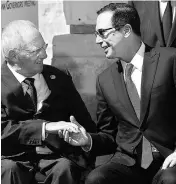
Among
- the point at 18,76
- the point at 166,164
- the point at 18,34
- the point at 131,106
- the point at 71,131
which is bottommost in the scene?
the point at 166,164

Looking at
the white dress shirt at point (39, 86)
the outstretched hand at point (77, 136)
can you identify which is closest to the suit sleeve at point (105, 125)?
the outstretched hand at point (77, 136)

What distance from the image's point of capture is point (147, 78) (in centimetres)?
291

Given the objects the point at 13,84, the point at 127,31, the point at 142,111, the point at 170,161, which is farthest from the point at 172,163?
the point at 13,84

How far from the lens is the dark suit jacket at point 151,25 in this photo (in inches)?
124

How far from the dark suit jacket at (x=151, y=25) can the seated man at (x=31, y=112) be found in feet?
1.83

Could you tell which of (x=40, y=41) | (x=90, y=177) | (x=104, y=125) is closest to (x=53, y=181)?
(x=90, y=177)

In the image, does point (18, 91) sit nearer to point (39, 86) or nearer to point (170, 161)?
point (39, 86)

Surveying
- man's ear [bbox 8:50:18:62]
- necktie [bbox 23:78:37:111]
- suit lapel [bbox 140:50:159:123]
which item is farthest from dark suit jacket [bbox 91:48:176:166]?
man's ear [bbox 8:50:18:62]

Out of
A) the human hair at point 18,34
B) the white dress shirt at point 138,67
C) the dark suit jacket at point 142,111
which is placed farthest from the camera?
the human hair at point 18,34

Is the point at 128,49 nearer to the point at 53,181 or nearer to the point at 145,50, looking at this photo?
the point at 145,50

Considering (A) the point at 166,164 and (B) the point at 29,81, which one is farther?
(B) the point at 29,81

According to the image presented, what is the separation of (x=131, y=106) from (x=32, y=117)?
23.6 inches

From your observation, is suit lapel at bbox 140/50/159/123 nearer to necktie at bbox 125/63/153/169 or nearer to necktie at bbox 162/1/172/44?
necktie at bbox 125/63/153/169

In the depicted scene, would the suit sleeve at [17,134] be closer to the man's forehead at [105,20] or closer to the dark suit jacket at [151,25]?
the man's forehead at [105,20]
